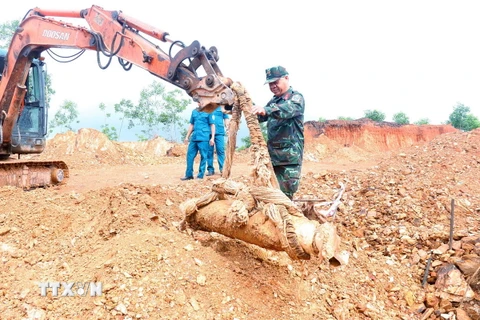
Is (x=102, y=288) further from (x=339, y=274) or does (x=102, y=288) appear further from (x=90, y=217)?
(x=339, y=274)

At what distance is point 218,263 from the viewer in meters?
3.30

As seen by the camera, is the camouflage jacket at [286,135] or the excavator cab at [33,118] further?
the excavator cab at [33,118]

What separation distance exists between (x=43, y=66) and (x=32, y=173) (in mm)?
1764

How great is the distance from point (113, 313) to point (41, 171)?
16.6ft

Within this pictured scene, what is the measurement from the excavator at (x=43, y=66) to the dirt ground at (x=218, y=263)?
90 centimetres

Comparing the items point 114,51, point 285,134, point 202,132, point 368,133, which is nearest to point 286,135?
point 285,134

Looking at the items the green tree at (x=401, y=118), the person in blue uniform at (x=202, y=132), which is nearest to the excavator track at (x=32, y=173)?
the person in blue uniform at (x=202, y=132)

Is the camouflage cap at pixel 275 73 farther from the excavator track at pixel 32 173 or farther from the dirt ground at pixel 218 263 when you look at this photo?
the excavator track at pixel 32 173

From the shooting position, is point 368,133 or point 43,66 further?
point 368,133

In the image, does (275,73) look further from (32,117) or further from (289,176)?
(32,117)

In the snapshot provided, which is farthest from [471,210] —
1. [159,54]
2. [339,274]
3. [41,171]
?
[41,171]

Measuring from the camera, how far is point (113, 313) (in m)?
2.75

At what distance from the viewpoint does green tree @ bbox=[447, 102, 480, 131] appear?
24.0m

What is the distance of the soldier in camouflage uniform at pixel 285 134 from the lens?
3613mm
